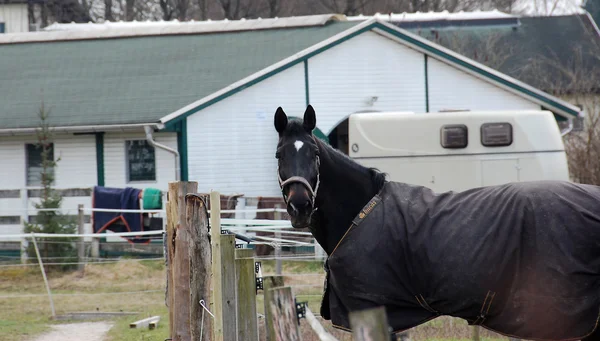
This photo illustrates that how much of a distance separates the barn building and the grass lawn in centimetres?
457

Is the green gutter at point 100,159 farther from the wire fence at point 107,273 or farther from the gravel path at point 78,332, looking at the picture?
the gravel path at point 78,332

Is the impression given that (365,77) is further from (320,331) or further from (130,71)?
(320,331)

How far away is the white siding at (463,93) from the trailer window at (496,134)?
21.6 ft

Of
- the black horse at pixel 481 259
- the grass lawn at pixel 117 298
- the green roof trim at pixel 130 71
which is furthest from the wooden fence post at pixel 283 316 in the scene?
the green roof trim at pixel 130 71

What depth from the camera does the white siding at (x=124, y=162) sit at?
2159 cm

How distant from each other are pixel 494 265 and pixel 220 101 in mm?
16145

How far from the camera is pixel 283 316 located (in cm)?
516

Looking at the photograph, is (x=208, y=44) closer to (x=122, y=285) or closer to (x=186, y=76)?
(x=186, y=76)

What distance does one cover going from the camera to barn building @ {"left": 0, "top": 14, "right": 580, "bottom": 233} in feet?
69.9

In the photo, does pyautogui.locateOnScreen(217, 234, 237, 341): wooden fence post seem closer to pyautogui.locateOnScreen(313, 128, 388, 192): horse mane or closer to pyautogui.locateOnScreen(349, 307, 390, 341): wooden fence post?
pyautogui.locateOnScreen(313, 128, 388, 192): horse mane

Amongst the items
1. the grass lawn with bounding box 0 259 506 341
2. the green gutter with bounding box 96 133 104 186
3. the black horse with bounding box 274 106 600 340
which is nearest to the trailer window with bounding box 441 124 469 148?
the grass lawn with bounding box 0 259 506 341

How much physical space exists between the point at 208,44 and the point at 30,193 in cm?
703

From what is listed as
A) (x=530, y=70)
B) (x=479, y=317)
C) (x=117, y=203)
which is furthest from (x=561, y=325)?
(x=530, y=70)

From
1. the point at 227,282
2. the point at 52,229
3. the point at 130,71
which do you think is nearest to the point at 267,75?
the point at 130,71
